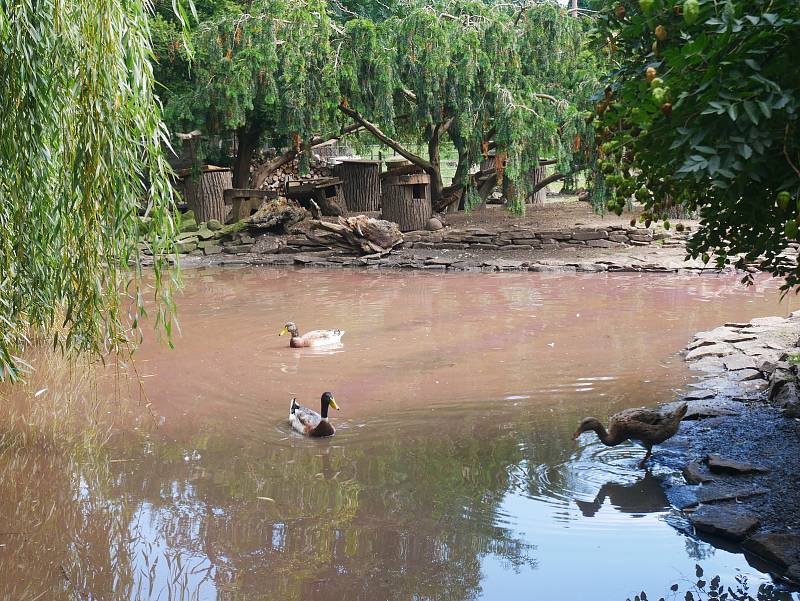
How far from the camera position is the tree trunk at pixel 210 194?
22250mm

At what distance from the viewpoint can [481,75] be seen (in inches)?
750

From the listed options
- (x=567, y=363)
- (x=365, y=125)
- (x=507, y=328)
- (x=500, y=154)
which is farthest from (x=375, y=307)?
(x=365, y=125)

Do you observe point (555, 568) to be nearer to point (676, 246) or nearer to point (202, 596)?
point (202, 596)

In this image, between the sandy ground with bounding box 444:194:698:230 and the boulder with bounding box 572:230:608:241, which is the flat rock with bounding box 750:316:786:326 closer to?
the boulder with bounding box 572:230:608:241

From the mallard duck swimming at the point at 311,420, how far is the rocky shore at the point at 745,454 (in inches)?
111

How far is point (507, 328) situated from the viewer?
12117 millimetres

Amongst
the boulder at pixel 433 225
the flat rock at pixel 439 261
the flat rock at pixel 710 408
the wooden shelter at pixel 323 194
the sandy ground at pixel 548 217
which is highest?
the wooden shelter at pixel 323 194

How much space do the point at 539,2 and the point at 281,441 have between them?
1495 centimetres

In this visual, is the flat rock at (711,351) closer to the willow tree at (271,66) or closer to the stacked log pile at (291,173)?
the willow tree at (271,66)

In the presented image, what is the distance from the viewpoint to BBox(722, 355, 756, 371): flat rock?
913 centimetres

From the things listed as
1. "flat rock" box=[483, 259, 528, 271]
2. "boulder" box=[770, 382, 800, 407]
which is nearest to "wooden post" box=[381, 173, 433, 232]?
"flat rock" box=[483, 259, 528, 271]

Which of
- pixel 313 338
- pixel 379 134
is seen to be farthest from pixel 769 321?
pixel 379 134

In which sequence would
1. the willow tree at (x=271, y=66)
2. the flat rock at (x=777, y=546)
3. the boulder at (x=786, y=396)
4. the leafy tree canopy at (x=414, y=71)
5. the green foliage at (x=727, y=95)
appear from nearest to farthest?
1. the green foliage at (x=727, y=95)
2. the flat rock at (x=777, y=546)
3. the boulder at (x=786, y=396)
4. the leafy tree canopy at (x=414, y=71)
5. the willow tree at (x=271, y=66)

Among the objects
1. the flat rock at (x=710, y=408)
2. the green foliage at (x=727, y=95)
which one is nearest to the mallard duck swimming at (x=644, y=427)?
the flat rock at (x=710, y=408)
